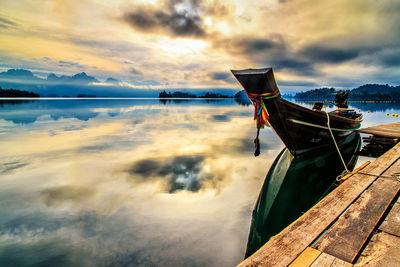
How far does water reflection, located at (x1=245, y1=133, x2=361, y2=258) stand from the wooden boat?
0.84 m

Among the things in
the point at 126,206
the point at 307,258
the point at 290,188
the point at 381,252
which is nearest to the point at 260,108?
the point at 290,188

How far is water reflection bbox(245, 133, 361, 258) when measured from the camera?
5.16m

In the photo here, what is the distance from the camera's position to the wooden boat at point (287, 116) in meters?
7.00

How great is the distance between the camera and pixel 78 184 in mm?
7285

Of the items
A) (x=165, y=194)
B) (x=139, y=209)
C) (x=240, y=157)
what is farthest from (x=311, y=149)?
(x=139, y=209)

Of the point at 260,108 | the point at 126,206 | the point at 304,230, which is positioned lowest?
the point at 126,206

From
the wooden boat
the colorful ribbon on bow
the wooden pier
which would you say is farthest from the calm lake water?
the wooden pier

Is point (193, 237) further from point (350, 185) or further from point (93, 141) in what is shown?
point (93, 141)

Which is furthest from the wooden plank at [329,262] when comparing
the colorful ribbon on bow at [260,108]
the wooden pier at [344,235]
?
the colorful ribbon on bow at [260,108]

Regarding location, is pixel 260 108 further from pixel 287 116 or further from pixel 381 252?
pixel 381 252

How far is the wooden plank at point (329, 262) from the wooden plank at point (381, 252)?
0.51 feet

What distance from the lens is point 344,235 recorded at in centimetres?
233

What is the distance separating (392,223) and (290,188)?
5097 mm

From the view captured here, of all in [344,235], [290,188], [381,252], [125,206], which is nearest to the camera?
[381,252]
